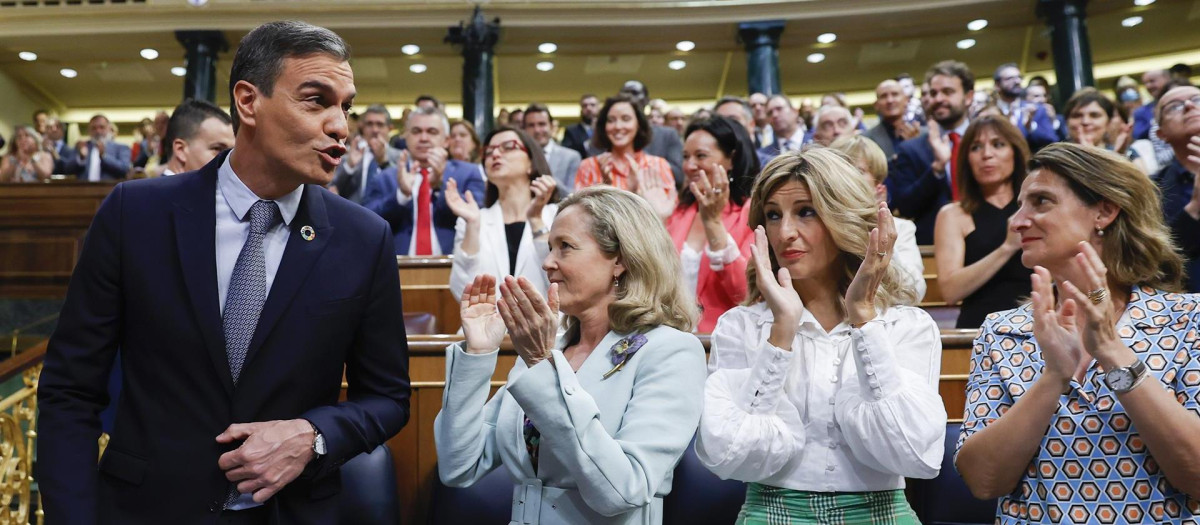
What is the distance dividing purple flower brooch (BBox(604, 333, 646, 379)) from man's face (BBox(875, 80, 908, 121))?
361 cm

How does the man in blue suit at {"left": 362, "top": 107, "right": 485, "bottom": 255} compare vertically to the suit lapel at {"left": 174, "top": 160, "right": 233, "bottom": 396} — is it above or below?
above

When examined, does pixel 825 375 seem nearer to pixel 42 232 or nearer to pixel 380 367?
pixel 380 367

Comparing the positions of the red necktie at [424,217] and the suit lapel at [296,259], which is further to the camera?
the red necktie at [424,217]

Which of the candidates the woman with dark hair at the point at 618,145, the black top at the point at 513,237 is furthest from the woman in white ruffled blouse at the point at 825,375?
the woman with dark hair at the point at 618,145

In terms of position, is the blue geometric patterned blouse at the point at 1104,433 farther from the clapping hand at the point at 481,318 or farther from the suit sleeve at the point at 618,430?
the clapping hand at the point at 481,318

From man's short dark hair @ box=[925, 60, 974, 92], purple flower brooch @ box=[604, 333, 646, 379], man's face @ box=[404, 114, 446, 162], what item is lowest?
purple flower brooch @ box=[604, 333, 646, 379]

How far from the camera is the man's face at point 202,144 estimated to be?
265 cm

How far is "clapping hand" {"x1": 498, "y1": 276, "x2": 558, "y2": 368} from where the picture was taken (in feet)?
4.50

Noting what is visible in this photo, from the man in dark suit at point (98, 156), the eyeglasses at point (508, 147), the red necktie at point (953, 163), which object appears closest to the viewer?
the eyeglasses at point (508, 147)

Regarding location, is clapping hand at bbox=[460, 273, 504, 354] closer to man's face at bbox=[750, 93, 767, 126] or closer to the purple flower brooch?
the purple flower brooch

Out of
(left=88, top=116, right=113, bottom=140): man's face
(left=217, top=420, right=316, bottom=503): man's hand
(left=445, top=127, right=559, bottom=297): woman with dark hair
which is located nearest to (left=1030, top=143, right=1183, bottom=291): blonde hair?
(left=217, top=420, right=316, bottom=503): man's hand

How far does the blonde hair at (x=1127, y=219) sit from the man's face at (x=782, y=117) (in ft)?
13.1

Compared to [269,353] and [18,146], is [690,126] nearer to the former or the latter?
[269,353]

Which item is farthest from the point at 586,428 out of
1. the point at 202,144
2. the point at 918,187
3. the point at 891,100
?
the point at 891,100
